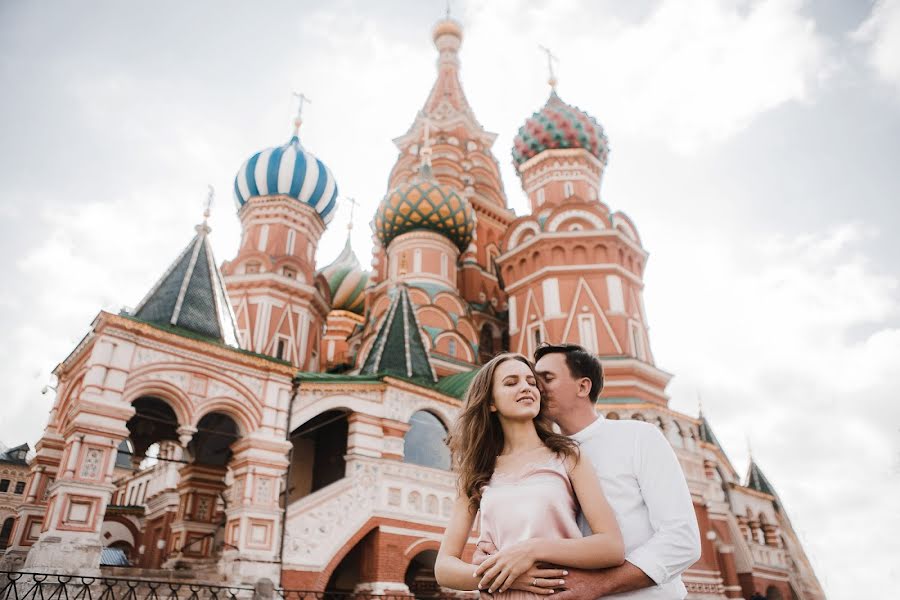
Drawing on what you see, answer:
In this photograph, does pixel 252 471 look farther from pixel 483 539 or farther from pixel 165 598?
pixel 483 539

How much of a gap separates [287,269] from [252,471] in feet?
37.5

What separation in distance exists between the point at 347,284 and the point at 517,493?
86.5 ft

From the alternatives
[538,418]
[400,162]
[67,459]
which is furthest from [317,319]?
[538,418]

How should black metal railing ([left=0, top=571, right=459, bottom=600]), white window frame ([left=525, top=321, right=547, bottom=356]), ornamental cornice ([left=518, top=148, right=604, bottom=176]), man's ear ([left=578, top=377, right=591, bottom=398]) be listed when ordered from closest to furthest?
man's ear ([left=578, top=377, right=591, bottom=398]) < black metal railing ([left=0, top=571, right=459, bottom=600]) < white window frame ([left=525, top=321, right=547, bottom=356]) < ornamental cornice ([left=518, top=148, right=604, bottom=176])

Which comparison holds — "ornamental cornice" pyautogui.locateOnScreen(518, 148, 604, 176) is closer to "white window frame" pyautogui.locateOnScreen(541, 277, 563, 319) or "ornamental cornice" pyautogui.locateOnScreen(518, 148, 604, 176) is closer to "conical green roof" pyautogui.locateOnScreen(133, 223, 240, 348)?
"white window frame" pyautogui.locateOnScreen(541, 277, 563, 319)

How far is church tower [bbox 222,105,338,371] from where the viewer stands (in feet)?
64.3

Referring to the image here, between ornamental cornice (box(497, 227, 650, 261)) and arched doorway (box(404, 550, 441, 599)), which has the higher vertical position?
ornamental cornice (box(497, 227, 650, 261))

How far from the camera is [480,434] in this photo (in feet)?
7.55

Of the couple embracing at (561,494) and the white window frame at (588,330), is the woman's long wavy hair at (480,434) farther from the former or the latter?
the white window frame at (588,330)

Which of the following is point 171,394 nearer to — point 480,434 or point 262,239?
point 480,434

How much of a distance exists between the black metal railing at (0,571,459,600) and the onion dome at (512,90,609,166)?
53.5 feet

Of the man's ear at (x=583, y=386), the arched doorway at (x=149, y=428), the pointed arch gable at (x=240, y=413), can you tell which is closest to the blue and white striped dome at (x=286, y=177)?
the arched doorway at (x=149, y=428)

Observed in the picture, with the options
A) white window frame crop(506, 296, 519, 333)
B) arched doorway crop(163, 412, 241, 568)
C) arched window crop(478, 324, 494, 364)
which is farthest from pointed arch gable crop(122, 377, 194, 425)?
arched window crop(478, 324, 494, 364)

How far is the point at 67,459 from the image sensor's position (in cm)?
852
